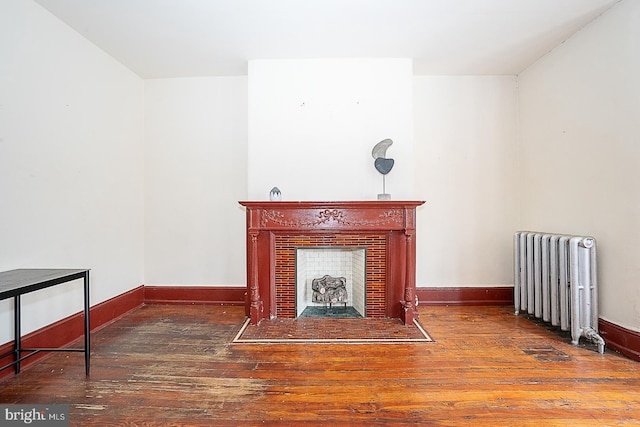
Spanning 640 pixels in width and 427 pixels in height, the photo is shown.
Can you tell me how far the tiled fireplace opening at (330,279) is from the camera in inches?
142

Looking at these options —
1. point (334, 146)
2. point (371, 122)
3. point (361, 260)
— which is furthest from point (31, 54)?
point (361, 260)

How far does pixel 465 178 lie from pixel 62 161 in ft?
13.3

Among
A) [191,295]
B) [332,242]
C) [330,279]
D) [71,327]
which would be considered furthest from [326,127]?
[71,327]

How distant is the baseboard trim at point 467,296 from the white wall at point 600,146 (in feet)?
2.97

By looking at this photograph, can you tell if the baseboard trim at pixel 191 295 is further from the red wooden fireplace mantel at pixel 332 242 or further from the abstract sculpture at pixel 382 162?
the abstract sculpture at pixel 382 162

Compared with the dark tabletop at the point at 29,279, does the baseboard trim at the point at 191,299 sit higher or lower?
lower

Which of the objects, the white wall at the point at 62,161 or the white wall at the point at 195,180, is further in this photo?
the white wall at the point at 195,180

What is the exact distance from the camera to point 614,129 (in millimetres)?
2654

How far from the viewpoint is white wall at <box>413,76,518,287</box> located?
12.9ft

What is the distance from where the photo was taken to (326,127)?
356cm

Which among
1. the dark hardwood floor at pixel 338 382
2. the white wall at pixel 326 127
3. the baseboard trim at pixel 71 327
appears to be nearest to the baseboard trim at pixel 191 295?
the baseboard trim at pixel 71 327

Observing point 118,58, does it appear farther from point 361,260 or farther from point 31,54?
point 361,260

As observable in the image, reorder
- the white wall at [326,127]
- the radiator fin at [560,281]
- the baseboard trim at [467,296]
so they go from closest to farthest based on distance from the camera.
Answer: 1. the radiator fin at [560,281]
2. the white wall at [326,127]
3. the baseboard trim at [467,296]

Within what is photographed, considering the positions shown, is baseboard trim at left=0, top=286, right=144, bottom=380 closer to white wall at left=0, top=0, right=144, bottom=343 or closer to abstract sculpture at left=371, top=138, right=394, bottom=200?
white wall at left=0, top=0, right=144, bottom=343
